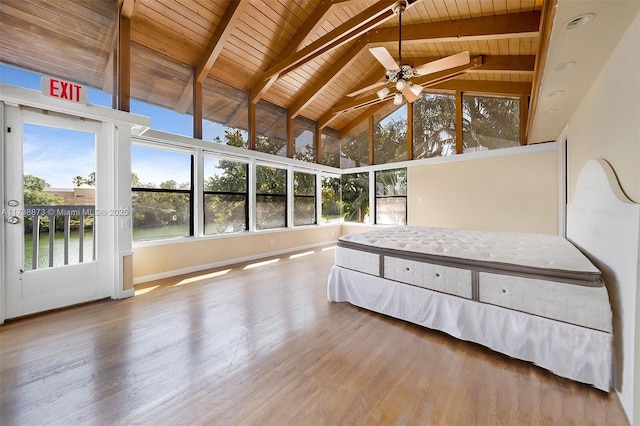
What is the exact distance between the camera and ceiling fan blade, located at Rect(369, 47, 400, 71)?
9.44ft

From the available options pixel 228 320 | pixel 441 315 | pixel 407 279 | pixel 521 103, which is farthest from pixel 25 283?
pixel 521 103

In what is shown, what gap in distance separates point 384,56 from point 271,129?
3.56 m

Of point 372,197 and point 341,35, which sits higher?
point 341,35

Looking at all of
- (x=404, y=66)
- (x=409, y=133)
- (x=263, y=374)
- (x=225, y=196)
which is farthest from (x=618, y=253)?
(x=409, y=133)

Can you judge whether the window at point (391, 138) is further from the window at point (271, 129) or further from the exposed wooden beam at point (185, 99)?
the exposed wooden beam at point (185, 99)

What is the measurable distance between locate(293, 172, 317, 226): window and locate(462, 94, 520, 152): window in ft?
12.8

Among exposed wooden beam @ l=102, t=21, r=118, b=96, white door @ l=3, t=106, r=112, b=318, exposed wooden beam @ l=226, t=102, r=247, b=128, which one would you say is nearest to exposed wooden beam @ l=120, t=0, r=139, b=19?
exposed wooden beam @ l=102, t=21, r=118, b=96

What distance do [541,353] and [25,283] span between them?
4869 mm

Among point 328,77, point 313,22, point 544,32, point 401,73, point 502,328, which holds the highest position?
point 313,22

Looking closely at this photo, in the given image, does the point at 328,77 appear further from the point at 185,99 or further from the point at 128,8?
the point at 128,8

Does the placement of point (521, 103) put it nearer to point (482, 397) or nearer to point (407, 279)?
point (407, 279)

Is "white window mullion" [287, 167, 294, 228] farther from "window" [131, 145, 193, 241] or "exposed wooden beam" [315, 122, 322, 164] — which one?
"window" [131, 145, 193, 241]

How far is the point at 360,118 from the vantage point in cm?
735

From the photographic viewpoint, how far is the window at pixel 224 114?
4.73 metres
